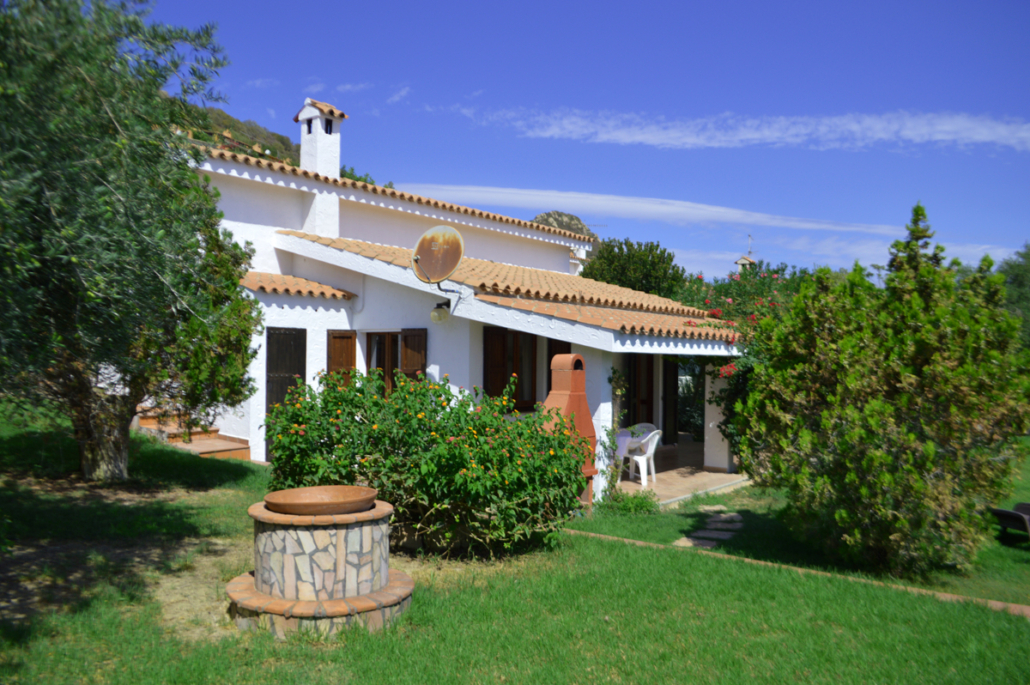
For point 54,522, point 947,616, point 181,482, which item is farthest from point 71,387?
point 947,616

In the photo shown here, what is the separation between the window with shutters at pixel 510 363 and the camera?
37.7ft

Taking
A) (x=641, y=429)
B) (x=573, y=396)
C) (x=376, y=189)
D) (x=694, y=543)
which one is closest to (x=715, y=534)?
(x=694, y=543)

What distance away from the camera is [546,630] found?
4.83 metres

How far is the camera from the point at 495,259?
17859 mm

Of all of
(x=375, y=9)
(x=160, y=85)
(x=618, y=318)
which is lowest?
(x=618, y=318)

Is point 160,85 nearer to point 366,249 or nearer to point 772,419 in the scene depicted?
point 772,419

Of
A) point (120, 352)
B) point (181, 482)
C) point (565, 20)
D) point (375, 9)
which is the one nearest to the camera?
point (120, 352)

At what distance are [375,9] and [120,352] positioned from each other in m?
9.90

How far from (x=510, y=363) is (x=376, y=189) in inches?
215

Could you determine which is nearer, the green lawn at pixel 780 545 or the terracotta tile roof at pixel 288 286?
the green lawn at pixel 780 545

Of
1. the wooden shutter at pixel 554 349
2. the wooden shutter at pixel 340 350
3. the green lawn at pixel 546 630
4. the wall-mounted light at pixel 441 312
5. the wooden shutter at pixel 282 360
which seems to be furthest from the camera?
the wooden shutter at pixel 340 350

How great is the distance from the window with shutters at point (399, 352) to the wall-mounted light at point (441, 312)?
56 centimetres

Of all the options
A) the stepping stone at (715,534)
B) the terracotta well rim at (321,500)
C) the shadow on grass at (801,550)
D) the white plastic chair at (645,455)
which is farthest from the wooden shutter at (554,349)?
the terracotta well rim at (321,500)

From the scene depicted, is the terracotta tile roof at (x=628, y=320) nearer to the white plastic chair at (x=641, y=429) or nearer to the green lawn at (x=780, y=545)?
the white plastic chair at (x=641, y=429)
